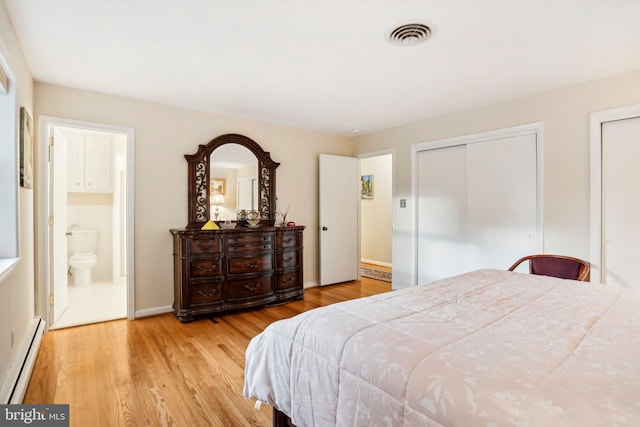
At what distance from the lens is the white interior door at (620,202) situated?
9.25 ft

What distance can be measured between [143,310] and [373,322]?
3127mm

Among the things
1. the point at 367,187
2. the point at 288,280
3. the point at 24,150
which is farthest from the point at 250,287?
the point at 367,187

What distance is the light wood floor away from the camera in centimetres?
188

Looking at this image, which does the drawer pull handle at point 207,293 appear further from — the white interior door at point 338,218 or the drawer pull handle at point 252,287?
the white interior door at point 338,218

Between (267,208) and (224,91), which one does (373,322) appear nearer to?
(224,91)

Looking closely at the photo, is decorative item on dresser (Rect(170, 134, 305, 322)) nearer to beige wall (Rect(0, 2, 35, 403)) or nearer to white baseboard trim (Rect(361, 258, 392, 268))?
beige wall (Rect(0, 2, 35, 403))

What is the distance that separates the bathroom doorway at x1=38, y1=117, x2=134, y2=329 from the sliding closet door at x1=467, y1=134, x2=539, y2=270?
380 cm

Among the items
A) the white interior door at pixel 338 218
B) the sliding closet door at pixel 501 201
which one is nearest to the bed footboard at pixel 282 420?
the sliding closet door at pixel 501 201

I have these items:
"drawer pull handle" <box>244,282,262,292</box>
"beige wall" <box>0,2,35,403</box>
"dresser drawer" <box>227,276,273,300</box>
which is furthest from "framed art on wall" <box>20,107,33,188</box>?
"drawer pull handle" <box>244,282,262,292</box>

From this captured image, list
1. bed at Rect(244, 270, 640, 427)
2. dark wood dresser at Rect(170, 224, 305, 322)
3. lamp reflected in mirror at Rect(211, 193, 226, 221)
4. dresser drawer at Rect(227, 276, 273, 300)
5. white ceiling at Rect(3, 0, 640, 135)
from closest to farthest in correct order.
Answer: bed at Rect(244, 270, 640, 427), white ceiling at Rect(3, 0, 640, 135), dark wood dresser at Rect(170, 224, 305, 322), dresser drawer at Rect(227, 276, 273, 300), lamp reflected in mirror at Rect(211, 193, 226, 221)

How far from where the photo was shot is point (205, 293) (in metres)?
3.51

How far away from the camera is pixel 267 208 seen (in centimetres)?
442

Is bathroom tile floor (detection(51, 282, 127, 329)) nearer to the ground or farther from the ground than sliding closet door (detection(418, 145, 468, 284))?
nearer to the ground

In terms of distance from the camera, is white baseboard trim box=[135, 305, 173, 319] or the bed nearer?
the bed
